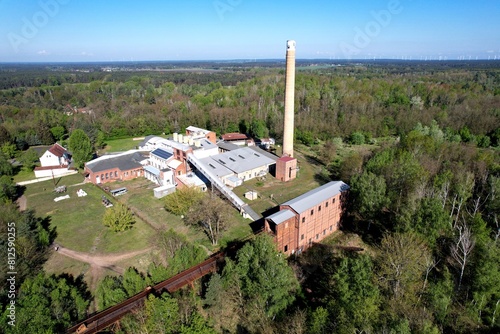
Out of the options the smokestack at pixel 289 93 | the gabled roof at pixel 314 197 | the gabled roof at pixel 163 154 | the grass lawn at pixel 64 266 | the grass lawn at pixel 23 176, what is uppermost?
the smokestack at pixel 289 93

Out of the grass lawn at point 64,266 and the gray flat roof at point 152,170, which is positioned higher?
the gray flat roof at point 152,170

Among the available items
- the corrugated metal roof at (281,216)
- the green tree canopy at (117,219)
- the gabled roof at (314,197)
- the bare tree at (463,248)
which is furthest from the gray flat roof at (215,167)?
the bare tree at (463,248)

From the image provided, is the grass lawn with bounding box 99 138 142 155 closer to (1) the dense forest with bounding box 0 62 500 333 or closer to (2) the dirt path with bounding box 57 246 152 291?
(1) the dense forest with bounding box 0 62 500 333

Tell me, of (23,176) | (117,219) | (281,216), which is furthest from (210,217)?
(23,176)

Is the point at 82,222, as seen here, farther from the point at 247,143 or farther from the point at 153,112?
the point at 153,112

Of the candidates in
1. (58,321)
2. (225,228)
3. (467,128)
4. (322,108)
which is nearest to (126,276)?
(58,321)

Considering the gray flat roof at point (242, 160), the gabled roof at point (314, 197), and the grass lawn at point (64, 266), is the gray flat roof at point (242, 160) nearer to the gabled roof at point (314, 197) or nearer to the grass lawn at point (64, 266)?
the gabled roof at point (314, 197)
